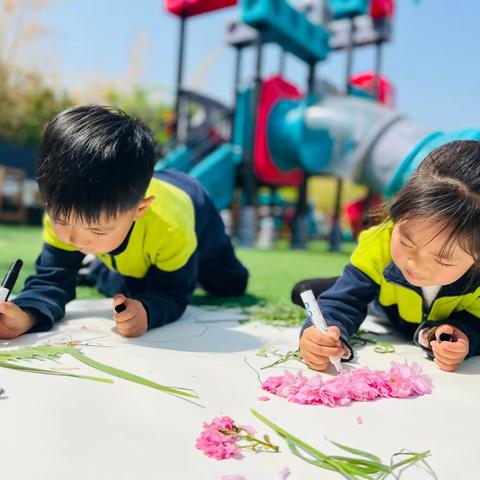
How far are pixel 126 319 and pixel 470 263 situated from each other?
60 cm

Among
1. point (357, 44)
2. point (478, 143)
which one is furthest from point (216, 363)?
point (357, 44)

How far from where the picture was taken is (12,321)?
3.06ft

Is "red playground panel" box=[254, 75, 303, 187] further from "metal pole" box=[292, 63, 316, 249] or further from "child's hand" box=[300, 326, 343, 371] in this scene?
"child's hand" box=[300, 326, 343, 371]

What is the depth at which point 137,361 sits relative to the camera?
843 millimetres

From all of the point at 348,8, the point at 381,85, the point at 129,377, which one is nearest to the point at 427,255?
the point at 129,377

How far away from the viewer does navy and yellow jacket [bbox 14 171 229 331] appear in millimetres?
1070

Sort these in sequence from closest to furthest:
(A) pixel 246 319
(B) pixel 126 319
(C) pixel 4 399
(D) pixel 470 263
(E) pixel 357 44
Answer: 1. (C) pixel 4 399
2. (D) pixel 470 263
3. (B) pixel 126 319
4. (A) pixel 246 319
5. (E) pixel 357 44

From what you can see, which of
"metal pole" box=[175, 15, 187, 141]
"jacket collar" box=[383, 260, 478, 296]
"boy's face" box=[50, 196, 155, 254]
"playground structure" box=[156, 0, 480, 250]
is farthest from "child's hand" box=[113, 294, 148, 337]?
"metal pole" box=[175, 15, 187, 141]

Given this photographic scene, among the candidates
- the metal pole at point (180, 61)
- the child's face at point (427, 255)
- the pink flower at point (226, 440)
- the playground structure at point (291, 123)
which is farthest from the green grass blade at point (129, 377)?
the metal pole at point (180, 61)

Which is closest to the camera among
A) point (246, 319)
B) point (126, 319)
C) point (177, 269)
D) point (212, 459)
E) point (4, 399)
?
point (212, 459)

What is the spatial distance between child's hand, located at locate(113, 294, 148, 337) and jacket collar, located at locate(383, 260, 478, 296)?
0.47 m

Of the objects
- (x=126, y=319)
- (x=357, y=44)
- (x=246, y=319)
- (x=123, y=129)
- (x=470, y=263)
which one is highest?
(x=357, y=44)

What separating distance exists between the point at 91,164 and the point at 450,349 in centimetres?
67

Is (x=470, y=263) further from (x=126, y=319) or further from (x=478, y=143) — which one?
(x=126, y=319)
